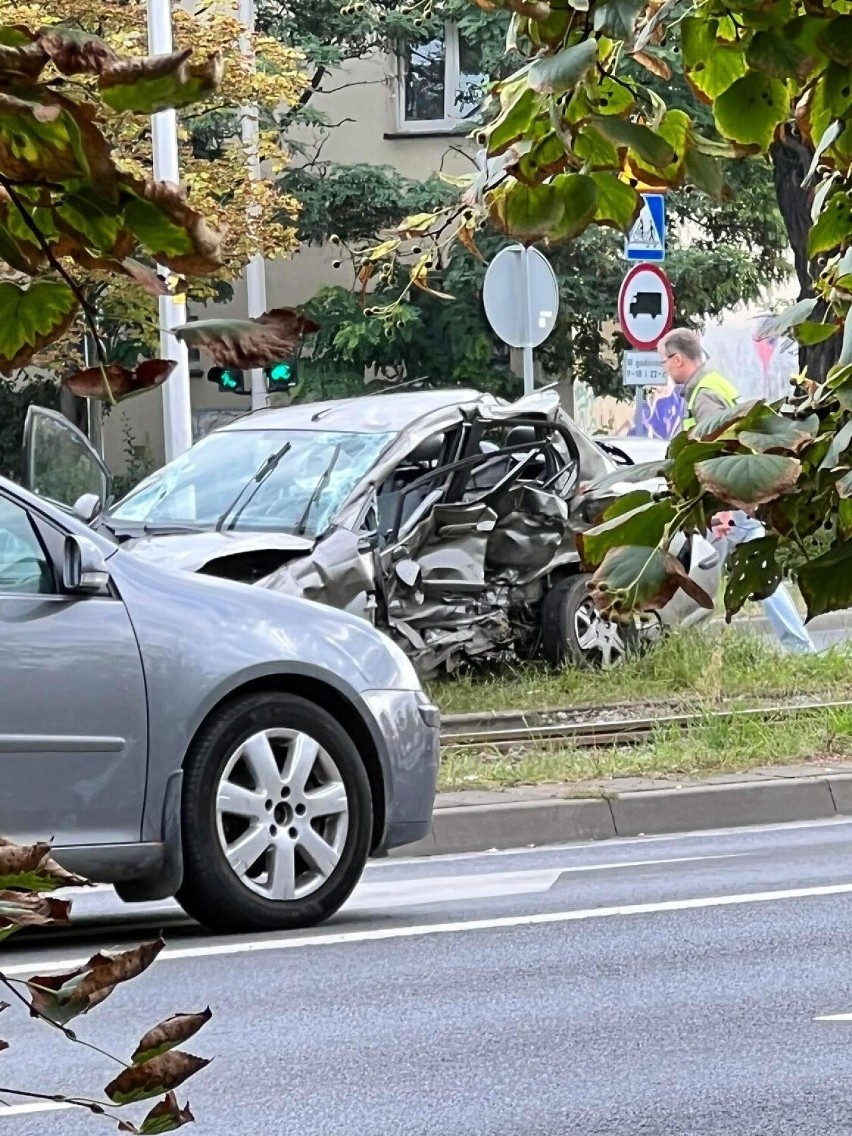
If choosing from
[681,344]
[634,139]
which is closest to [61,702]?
[634,139]

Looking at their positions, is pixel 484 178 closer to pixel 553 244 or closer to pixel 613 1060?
pixel 553 244

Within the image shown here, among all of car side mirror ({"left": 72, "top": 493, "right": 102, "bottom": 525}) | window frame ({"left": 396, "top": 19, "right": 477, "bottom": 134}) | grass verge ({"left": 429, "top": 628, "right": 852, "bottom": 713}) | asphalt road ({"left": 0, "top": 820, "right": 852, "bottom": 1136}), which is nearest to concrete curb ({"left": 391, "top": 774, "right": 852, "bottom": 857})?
asphalt road ({"left": 0, "top": 820, "right": 852, "bottom": 1136})

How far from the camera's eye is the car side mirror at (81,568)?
22.1 feet

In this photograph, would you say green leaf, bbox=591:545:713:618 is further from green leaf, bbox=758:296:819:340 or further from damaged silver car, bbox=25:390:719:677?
damaged silver car, bbox=25:390:719:677

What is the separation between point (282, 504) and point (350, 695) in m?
4.73

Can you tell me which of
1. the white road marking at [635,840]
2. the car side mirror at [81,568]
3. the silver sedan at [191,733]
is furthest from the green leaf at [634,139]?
the white road marking at [635,840]

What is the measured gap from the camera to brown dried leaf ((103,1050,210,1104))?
129cm

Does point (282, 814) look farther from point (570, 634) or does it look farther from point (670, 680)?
point (670, 680)

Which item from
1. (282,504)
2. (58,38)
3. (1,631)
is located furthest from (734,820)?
(58,38)

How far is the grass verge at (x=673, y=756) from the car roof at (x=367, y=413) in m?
2.03

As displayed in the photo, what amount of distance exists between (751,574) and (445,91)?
33774mm

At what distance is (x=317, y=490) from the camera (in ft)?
39.5

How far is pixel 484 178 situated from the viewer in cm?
176

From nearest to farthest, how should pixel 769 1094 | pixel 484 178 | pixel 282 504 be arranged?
pixel 484 178 → pixel 769 1094 → pixel 282 504
